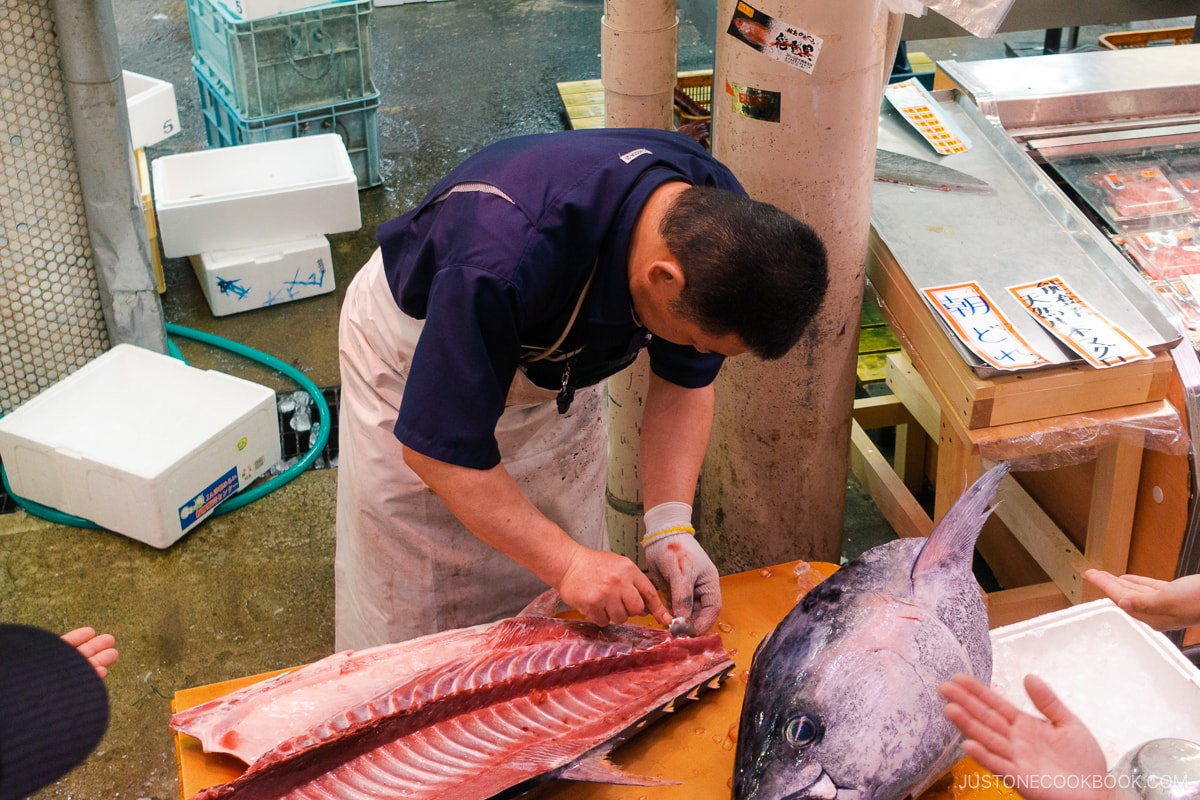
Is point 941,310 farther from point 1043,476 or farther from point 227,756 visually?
point 227,756

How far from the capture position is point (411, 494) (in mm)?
2586

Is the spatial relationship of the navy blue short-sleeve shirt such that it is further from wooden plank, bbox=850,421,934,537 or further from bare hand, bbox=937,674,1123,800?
wooden plank, bbox=850,421,934,537

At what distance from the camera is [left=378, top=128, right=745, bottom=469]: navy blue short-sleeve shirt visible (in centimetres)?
196

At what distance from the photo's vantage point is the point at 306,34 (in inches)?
233

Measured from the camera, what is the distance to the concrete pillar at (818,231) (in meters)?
2.69

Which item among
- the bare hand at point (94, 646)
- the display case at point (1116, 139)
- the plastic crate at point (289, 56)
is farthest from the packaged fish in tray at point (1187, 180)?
the plastic crate at point (289, 56)

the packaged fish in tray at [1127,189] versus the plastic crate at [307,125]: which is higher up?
the packaged fish in tray at [1127,189]

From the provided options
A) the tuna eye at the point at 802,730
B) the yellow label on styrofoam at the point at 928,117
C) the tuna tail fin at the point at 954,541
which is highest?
the yellow label on styrofoam at the point at 928,117

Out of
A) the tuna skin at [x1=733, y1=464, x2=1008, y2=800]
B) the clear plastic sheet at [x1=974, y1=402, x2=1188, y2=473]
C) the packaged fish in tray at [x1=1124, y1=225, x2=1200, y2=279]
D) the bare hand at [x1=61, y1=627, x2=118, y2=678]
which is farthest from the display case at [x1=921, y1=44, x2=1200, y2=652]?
the bare hand at [x1=61, y1=627, x2=118, y2=678]

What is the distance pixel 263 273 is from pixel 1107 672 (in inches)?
164

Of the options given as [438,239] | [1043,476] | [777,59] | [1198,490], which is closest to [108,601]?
[438,239]

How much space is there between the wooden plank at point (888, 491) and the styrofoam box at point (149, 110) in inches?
144

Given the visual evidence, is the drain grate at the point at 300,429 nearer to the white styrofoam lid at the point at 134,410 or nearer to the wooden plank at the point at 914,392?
the white styrofoam lid at the point at 134,410

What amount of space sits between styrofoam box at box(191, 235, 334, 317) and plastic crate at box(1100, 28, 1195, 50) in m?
4.19
